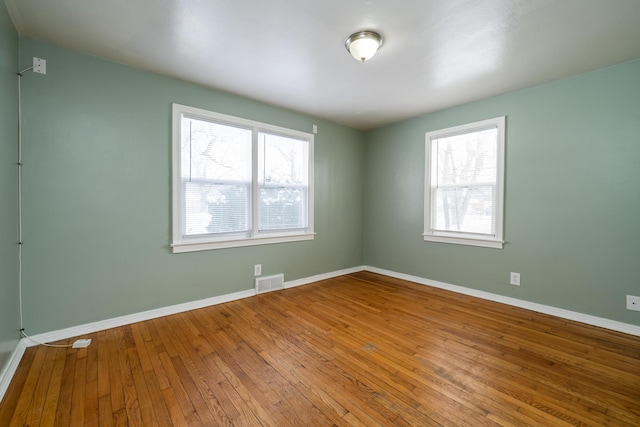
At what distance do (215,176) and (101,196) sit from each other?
3.57 feet

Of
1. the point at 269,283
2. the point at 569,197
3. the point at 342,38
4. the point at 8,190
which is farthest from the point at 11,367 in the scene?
the point at 569,197

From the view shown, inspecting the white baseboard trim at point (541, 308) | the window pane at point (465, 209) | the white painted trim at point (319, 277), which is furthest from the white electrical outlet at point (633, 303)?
the white painted trim at point (319, 277)

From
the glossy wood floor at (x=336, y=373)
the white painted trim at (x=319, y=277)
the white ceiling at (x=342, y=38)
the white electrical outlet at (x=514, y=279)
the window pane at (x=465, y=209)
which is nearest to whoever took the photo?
the glossy wood floor at (x=336, y=373)

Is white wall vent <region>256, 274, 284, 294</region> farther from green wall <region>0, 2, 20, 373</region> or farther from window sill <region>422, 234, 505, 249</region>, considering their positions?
window sill <region>422, 234, 505, 249</region>

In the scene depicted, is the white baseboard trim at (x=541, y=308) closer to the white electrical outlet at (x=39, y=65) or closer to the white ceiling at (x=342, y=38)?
the white ceiling at (x=342, y=38)

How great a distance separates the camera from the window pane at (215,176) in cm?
302

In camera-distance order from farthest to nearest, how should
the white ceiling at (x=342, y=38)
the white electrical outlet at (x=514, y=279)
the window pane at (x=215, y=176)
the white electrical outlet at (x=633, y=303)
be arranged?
the white electrical outlet at (x=514, y=279)
the window pane at (x=215, y=176)
the white electrical outlet at (x=633, y=303)
the white ceiling at (x=342, y=38)

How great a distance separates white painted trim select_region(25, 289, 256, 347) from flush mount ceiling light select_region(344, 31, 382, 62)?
117 inches

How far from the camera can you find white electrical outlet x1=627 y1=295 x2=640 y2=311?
248cm

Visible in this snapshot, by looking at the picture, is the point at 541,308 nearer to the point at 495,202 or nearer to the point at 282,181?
the point at 495,202

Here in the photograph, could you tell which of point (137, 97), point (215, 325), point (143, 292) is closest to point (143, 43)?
point (137, 97)

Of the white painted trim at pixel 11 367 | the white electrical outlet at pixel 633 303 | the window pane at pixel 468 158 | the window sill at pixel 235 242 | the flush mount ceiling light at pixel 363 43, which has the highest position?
the flush mount ceiling light at pixel 363 43

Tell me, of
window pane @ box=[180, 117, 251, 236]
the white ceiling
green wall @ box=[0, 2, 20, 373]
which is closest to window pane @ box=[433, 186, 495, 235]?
the white ceiling

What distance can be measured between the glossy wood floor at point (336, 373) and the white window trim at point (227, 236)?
787 millimetres
